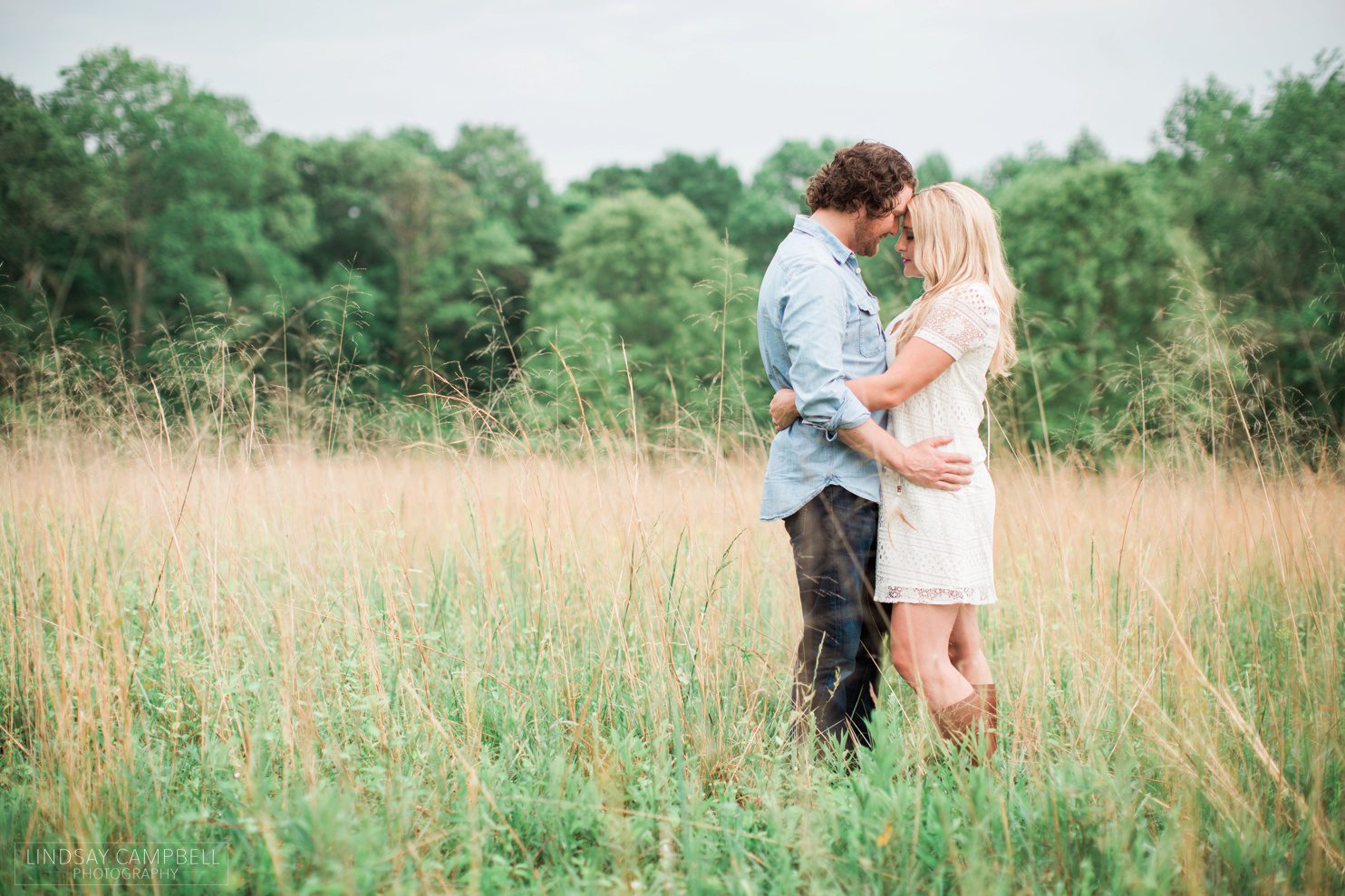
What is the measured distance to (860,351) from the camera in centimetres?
248

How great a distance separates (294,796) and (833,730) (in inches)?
61.5

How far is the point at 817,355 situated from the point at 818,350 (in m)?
0.02

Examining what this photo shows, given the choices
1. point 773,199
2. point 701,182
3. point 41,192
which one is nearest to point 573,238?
point 773,199

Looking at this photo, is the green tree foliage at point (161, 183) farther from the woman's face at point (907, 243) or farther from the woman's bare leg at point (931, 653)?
the woman's bare leg at point (931, 653)

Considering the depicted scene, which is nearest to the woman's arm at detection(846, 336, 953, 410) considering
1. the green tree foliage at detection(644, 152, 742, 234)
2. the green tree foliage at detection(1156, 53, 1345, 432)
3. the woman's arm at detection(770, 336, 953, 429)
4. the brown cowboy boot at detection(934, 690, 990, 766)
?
the woman's arm at detection(770, 336, 953, 429)

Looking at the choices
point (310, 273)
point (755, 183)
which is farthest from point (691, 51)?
point (310, 273)

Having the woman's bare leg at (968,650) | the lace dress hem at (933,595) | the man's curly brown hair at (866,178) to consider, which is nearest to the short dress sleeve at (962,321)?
the man's curly brown hair at (866,178)

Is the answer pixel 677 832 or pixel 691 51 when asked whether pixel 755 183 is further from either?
pixel 677 832

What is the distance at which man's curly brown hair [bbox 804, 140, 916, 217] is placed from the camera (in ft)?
7.99

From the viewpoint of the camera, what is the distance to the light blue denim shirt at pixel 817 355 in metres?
2.27

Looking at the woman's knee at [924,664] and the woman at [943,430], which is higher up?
the woman at [943,430]

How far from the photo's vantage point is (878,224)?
2.52 meters

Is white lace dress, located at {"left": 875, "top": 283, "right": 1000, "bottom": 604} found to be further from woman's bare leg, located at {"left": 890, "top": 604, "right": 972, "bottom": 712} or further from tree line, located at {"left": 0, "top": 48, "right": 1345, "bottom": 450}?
tree line, located at {"left": 0, "top": 48, "right": 1345, "bottom": 450}

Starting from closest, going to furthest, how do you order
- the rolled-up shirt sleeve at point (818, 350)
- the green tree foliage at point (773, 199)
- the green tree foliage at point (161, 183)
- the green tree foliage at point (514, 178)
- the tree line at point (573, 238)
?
the rolled-up shirt sleeve at point (818, 350) → the tree line at point (573, 238) → the green tree foliage at point (161, 183) → the green tree foliage at point (773, 199) → the green tree foliage at point (514, 178)
